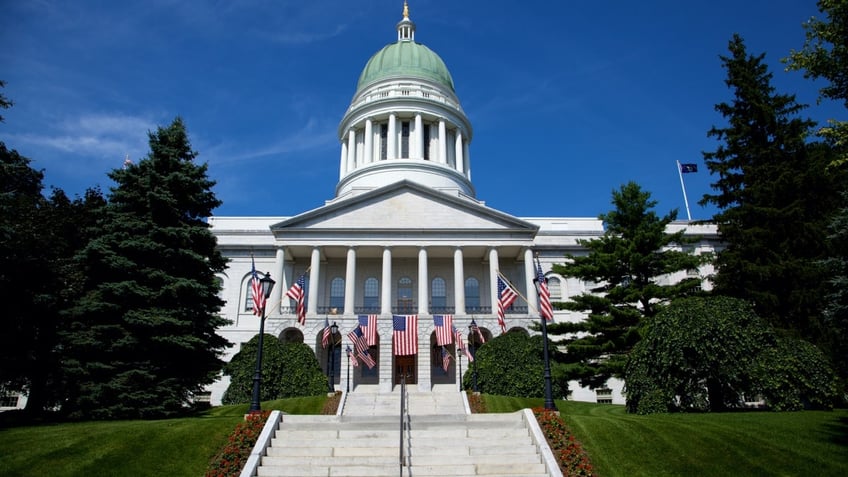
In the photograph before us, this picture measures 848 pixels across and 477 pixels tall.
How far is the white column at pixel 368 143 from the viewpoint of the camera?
46844 mm

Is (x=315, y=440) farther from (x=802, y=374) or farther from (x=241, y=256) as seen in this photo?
(x=241, y=256)

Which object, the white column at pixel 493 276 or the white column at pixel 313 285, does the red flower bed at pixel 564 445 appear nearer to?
the white column at pixel 493 276

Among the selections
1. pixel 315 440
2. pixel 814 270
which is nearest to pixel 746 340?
pixel 814 270

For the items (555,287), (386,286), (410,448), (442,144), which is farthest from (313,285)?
(410,448)

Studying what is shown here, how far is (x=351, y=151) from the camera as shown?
48688 mm

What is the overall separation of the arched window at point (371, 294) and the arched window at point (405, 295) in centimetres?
149

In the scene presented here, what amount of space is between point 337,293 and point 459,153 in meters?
19.2

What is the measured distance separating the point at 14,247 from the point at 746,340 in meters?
23.5

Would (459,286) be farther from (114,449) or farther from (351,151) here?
(114,449)

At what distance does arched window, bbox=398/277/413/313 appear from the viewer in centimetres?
3594

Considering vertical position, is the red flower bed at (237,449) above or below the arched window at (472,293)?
below

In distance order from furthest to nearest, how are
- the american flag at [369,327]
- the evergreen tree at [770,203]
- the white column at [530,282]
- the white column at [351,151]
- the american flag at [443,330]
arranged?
the white column at [351,151]
the white column at [530,282]
the american flag at [369,327]
the american flag at [443,330]
the evergreen tree at [770,203]

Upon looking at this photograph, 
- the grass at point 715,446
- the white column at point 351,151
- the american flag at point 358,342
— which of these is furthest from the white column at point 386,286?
the grass at point 715,446

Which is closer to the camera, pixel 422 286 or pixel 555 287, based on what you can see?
pixel 422 286
